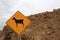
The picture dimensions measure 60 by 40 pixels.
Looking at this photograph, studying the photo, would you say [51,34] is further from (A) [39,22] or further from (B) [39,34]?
(A) [39,22]

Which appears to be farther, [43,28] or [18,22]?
[43,28]

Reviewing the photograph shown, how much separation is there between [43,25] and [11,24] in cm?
993

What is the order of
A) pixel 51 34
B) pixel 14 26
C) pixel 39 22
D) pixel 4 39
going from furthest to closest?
1. pixel 4 39
2. pixel 39 22
3. pixel 51 34
4. pixel 14 26

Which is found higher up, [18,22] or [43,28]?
[18,22]

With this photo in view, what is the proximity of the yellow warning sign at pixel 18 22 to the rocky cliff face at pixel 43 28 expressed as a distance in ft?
21.5

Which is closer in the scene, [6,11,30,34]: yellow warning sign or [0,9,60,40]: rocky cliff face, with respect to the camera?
[6,11,30,34]: yellow warning sign

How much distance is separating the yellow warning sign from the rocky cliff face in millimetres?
6547

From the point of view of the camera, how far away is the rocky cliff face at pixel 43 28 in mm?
19978

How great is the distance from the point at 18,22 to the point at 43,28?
369 inches

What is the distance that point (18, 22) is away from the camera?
12164 millimetres

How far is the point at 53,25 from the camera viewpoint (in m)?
21.5

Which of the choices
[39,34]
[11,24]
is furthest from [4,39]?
[11,24]

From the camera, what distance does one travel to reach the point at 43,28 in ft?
70.2

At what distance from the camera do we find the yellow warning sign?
39.7ft
